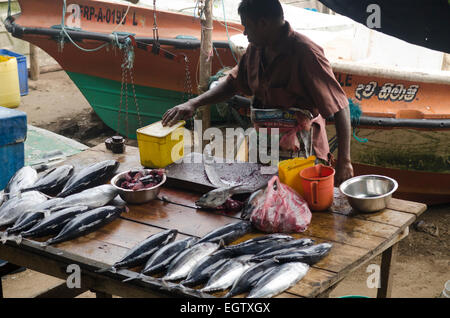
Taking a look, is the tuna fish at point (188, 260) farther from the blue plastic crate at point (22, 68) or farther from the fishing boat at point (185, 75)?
the blue plastic crate at point (22, 68)

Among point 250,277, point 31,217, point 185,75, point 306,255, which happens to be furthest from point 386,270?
point 185,75

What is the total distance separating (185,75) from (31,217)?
225 inches

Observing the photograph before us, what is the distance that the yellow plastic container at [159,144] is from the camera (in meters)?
3.34

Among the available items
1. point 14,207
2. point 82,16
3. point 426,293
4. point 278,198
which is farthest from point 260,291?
point 82,16

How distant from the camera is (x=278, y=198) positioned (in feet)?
8.95

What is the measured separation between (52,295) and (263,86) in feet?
7.41

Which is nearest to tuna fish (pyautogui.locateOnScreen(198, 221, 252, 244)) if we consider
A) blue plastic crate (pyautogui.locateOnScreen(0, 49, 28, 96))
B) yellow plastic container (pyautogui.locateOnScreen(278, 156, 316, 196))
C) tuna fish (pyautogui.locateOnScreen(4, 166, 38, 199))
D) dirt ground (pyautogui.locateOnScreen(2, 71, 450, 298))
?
yellow plastic container (pyautogui.locateOnScreen(278, 156, 316, 196))

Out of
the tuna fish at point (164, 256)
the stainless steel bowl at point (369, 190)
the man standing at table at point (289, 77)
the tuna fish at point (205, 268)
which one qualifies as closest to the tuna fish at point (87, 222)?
the tuna fish at point (164, 256)

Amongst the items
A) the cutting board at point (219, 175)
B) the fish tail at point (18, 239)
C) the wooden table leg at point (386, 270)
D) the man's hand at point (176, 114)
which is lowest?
Answer: the wooden table leg at point (386, 270)

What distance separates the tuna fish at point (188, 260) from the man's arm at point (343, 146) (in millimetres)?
1145

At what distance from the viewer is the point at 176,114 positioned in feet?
11.4

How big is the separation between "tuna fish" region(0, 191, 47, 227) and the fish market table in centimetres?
14

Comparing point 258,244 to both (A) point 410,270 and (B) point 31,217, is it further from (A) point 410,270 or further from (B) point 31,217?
(A) point 410,270
